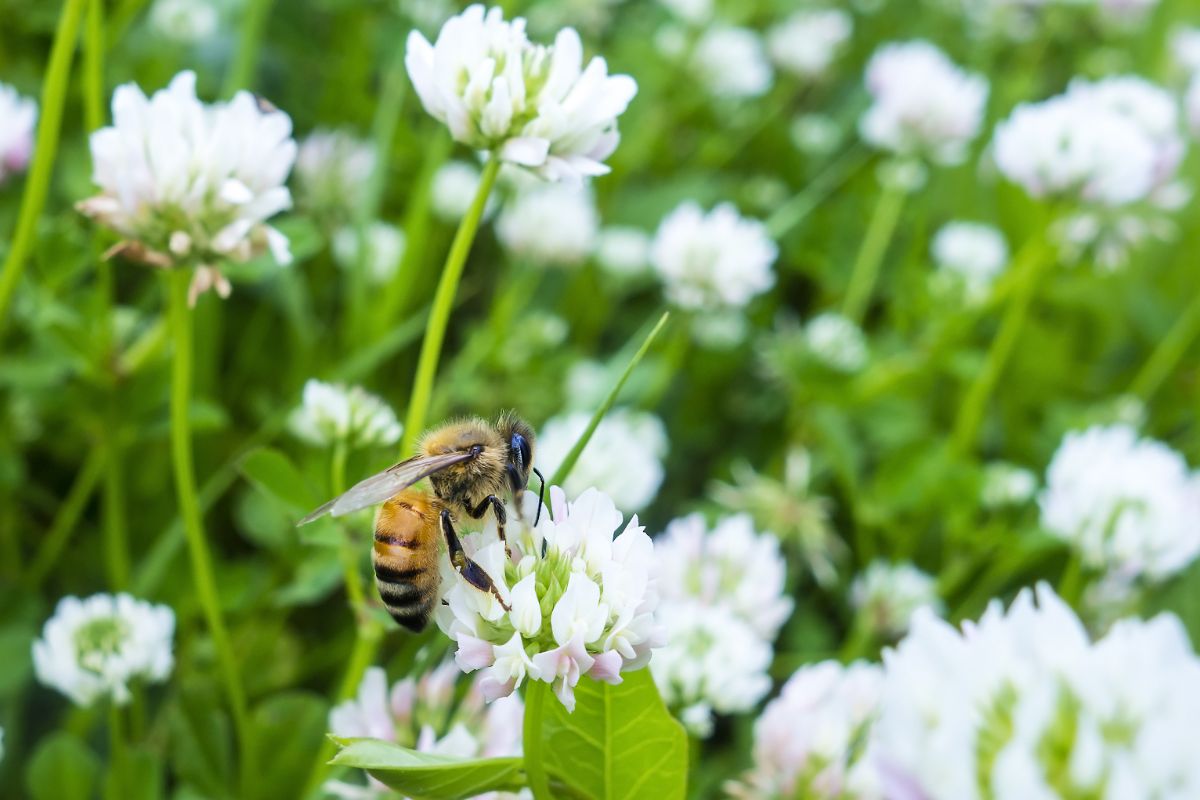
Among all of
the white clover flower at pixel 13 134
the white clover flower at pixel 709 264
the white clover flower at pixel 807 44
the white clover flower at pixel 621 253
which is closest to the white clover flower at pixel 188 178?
the white clover flower at pixel 13 134

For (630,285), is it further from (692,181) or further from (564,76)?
(564,76)

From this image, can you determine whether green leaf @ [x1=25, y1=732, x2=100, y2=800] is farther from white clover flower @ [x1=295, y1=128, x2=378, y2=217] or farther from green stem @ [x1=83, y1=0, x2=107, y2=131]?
white clover flower @ [x1=295, y1=128, x2=378, y2=217]

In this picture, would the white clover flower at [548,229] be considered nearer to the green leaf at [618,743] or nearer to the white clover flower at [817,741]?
the white clover flower at [817,741]

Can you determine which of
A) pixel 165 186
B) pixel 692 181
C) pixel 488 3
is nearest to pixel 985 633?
pixel 165 186

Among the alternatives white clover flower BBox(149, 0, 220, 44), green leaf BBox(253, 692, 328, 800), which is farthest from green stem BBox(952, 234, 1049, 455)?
white clover flower BBox(149, 0, 220, 44)

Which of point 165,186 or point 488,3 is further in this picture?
point 488,3

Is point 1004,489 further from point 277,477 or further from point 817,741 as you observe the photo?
point 277,477
